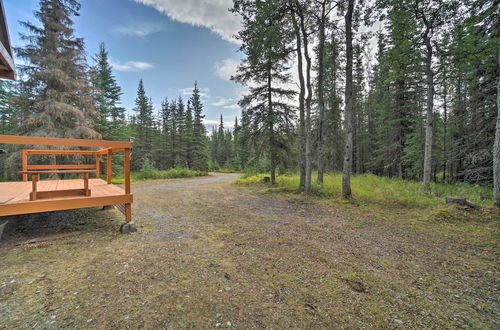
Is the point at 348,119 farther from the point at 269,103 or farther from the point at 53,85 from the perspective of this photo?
the point at 53,85

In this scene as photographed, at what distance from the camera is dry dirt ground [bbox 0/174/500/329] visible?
1876 millimetres

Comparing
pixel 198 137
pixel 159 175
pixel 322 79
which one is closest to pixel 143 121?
pixel 198 137

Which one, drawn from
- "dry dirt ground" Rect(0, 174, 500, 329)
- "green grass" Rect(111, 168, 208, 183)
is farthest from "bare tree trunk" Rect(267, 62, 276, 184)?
"green grass" Rect(111, 168, 208, 183)

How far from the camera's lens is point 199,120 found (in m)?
24.7

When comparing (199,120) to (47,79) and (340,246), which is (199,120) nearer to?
(47,79)

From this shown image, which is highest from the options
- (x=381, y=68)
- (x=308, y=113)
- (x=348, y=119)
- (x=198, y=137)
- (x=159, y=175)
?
(x=381, y=68)

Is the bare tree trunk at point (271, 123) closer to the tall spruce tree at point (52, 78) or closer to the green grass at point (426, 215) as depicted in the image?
the green grass at point (426, 215)

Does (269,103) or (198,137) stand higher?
(269,103)

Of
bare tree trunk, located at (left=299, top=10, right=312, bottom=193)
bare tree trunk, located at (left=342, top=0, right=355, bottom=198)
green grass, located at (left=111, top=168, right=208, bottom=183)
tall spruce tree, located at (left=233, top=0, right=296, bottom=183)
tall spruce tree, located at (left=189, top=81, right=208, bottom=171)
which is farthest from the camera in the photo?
tall spruce tree, located at (left=189, top=81, right=208, bottom=171)

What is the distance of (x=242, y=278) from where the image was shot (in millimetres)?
2535

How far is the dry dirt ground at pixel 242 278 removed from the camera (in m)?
1.88

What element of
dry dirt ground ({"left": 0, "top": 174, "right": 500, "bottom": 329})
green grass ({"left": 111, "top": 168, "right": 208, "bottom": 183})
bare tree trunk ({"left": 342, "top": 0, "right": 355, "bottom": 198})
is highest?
bare tree trunk ({"left": 342, "top": 0, "right": 355, "bottom": 198})

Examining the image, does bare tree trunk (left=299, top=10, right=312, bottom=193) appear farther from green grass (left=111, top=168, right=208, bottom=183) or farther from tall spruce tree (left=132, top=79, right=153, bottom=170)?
tall spruce tree (left=132, top=79, right=153, bottom=170)

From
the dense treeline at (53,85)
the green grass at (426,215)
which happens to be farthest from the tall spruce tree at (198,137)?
the green grass at (426,215)
